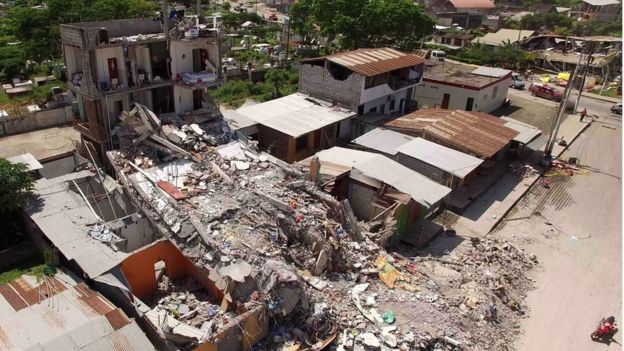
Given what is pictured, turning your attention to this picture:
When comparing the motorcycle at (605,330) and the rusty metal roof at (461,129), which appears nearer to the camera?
the motorcycle at (605,330)

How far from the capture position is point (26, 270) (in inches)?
693

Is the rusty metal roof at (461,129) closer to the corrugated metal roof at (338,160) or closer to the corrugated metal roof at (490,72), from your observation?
the corrugated metal roof at (338,160)

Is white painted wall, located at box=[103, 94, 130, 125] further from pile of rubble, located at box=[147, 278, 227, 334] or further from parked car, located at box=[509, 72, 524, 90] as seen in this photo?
parked car, located at box=[509, 72, 524, 90]

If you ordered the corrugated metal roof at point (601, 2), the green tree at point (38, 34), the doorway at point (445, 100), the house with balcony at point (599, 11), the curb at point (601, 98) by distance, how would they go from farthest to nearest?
the corrugated metal roof at point (601, 2) < the house with balcony at point (599, 11) < the curb at point (601, 98) < the doorway at point (445, 100) < the green tree at point (38, 34)

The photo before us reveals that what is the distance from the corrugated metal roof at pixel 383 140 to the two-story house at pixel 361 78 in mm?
3425

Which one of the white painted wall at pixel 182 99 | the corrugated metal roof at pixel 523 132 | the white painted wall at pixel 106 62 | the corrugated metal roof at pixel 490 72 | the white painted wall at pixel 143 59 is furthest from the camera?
the corrugated metal roof at pixel 490 72

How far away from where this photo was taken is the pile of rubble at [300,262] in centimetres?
1521

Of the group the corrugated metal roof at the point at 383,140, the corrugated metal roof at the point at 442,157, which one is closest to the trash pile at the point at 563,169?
the corrugated metal roof at the point at 442,157

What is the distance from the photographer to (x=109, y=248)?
53.9ft

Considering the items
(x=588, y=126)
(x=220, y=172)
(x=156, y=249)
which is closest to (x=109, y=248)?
(x=156, y=249)

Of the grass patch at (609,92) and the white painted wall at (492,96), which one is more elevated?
the white painted wall at (492,96)

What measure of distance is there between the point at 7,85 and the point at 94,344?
115ft

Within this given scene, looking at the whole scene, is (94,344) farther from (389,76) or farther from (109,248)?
(389,76)

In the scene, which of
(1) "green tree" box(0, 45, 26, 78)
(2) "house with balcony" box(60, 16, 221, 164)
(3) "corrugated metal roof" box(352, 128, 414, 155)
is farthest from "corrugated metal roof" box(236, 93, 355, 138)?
(1) "green tree" box(0, 45, 26, 78)
